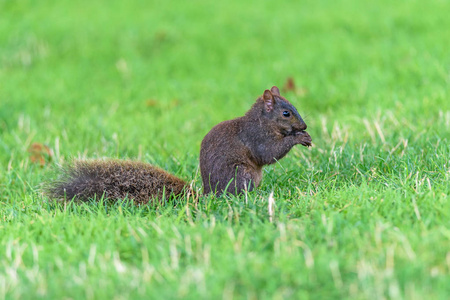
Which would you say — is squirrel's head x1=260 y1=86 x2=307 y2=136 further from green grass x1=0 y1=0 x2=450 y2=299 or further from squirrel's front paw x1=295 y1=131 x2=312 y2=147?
green grass x1=0 y1=0 x2=450 y2=299

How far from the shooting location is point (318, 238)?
3139 millimetres

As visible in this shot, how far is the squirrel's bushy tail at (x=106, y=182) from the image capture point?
4066mm

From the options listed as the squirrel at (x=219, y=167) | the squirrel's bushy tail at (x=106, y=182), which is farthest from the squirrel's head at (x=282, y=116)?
the squirrel's bushy tail at (x=106, y=182)

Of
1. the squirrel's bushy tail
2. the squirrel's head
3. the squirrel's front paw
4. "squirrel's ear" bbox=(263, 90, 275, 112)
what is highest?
"squirrel's ear" bbox=(263, 90, 275, 112)

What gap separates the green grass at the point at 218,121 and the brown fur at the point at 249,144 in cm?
18

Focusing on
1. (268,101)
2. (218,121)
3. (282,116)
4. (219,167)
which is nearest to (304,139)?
(282,116)

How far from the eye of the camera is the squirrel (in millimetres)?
4078

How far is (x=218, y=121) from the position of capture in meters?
6.82

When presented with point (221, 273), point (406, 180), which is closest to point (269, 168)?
point (406, 180)

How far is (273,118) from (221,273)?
80.9 inches

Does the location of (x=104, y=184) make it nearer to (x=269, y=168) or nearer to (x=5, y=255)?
(x=5, y=255)

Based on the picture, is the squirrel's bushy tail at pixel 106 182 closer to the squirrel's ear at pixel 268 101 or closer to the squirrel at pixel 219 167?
the squirrel at pixel 219 167

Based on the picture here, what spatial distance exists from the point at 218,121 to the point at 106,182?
288 cm

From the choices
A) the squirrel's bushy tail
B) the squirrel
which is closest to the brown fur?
the squirrel
